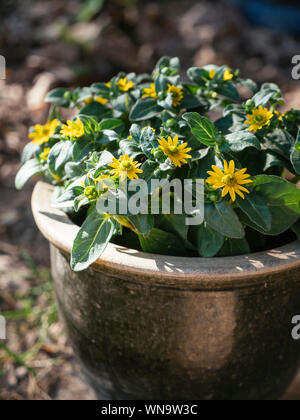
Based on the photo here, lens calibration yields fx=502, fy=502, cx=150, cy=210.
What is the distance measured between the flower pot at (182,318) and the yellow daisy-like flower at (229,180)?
135 millimetres

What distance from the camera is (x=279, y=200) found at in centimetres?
106

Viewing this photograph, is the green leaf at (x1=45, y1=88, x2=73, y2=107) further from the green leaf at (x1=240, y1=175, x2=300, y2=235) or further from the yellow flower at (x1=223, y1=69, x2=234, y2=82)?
the green leaf at (x1=240, y1=175, x2=300, y2=235)

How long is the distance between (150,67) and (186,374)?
8.06 ft

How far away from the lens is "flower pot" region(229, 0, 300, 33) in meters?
3.72

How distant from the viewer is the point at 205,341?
1.05 meters

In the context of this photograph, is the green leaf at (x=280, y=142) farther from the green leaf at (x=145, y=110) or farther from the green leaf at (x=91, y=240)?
the green leaf at (x=91, y=240)

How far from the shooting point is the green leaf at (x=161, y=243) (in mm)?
1058

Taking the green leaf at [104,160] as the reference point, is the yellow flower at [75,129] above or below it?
above

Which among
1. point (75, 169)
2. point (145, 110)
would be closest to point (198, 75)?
point (145, 110)

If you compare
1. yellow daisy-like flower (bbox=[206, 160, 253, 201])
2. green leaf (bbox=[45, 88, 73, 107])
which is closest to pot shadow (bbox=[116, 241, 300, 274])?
yellow daisy-like flower (bbox=[206, 160, 253, 201])

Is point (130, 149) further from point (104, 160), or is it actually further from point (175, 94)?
point (175, 94)

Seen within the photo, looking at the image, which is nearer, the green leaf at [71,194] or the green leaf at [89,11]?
the green leaf at [71,194]
